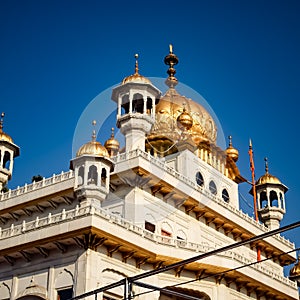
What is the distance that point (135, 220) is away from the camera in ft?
83.2

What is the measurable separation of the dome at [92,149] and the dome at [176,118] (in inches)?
344

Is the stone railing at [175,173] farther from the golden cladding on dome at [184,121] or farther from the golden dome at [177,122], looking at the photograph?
the golden cladding on dome at [184,121]

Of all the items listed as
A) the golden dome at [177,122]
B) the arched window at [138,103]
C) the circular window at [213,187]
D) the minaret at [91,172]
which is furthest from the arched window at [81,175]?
the circular window at [213,187]

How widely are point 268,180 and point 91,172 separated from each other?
665 inches

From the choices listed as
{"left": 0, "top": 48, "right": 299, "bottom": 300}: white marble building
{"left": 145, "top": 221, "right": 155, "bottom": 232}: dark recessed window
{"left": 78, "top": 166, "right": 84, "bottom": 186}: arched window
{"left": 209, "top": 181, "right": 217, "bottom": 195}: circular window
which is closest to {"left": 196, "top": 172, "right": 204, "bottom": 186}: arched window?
{"left": 0, "top": 48, "right": 299, "bottom": 300}: white marble building

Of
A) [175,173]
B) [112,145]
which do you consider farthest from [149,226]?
[112,145]

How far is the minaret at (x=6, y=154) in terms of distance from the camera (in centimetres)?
3144

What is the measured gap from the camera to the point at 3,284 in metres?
24.0

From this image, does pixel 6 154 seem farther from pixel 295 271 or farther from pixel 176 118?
pixel 295 271

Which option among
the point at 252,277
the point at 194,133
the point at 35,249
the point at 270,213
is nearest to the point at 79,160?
the point at 35,249

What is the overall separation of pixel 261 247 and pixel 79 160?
13440mm

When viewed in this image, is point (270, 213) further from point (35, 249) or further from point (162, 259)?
point (35, 249)

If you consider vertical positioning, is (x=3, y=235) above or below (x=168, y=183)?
below

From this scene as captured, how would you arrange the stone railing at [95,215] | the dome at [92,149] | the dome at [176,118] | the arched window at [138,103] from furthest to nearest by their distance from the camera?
the dome at [176,118], the arched window at [138,103], the dome at [92,149], the stone railing at [95,215]
